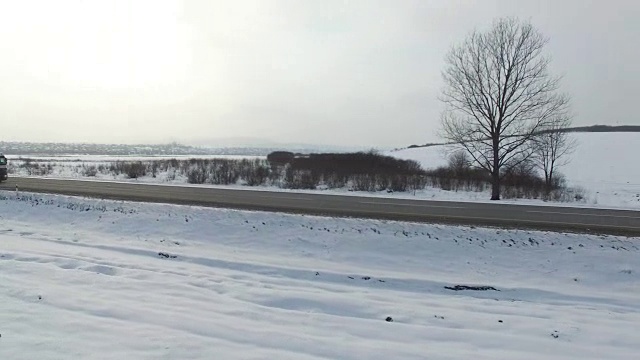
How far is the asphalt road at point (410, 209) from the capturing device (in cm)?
1530

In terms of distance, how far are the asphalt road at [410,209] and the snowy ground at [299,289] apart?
164cm

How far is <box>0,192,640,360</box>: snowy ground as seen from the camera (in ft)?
19.6

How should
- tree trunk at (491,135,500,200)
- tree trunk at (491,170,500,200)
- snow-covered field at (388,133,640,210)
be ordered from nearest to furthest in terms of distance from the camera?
1. tree trunk at (491,170,500,200)
2. tree trunk at (491,135,500,200)
3. snow-covered field at (388,133,640,210)

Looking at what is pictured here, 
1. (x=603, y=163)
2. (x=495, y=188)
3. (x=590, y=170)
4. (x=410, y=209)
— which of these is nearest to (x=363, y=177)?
(x=495, y=188)

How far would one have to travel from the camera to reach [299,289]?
940 centimetres

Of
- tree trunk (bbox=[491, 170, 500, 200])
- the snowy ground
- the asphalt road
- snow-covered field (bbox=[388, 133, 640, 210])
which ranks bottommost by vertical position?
the snowy ground

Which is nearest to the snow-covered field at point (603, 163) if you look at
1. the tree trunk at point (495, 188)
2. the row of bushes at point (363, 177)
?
the row of bushes at point (363, 177)

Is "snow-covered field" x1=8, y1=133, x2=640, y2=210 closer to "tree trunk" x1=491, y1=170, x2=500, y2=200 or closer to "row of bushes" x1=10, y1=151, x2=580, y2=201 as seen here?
"row of bushes" x1=10, y1=151, x2=580, y2=201

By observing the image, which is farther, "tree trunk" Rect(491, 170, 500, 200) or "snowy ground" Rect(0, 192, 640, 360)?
"tree trunk" Rect(491, 170, 500, 200)

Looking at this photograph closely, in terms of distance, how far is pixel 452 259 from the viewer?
40.6 ft

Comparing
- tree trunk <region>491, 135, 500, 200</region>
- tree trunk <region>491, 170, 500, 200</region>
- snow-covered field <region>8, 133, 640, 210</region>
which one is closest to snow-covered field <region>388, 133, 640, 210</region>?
snow-covered field <region>8, 133, 640, 210</region>

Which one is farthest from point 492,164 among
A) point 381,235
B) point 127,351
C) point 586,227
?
point 127,351

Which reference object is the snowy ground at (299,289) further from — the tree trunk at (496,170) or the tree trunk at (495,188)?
the tree trunk at (496,170)

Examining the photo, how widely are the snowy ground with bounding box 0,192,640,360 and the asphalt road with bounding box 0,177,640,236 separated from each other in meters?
1.64
